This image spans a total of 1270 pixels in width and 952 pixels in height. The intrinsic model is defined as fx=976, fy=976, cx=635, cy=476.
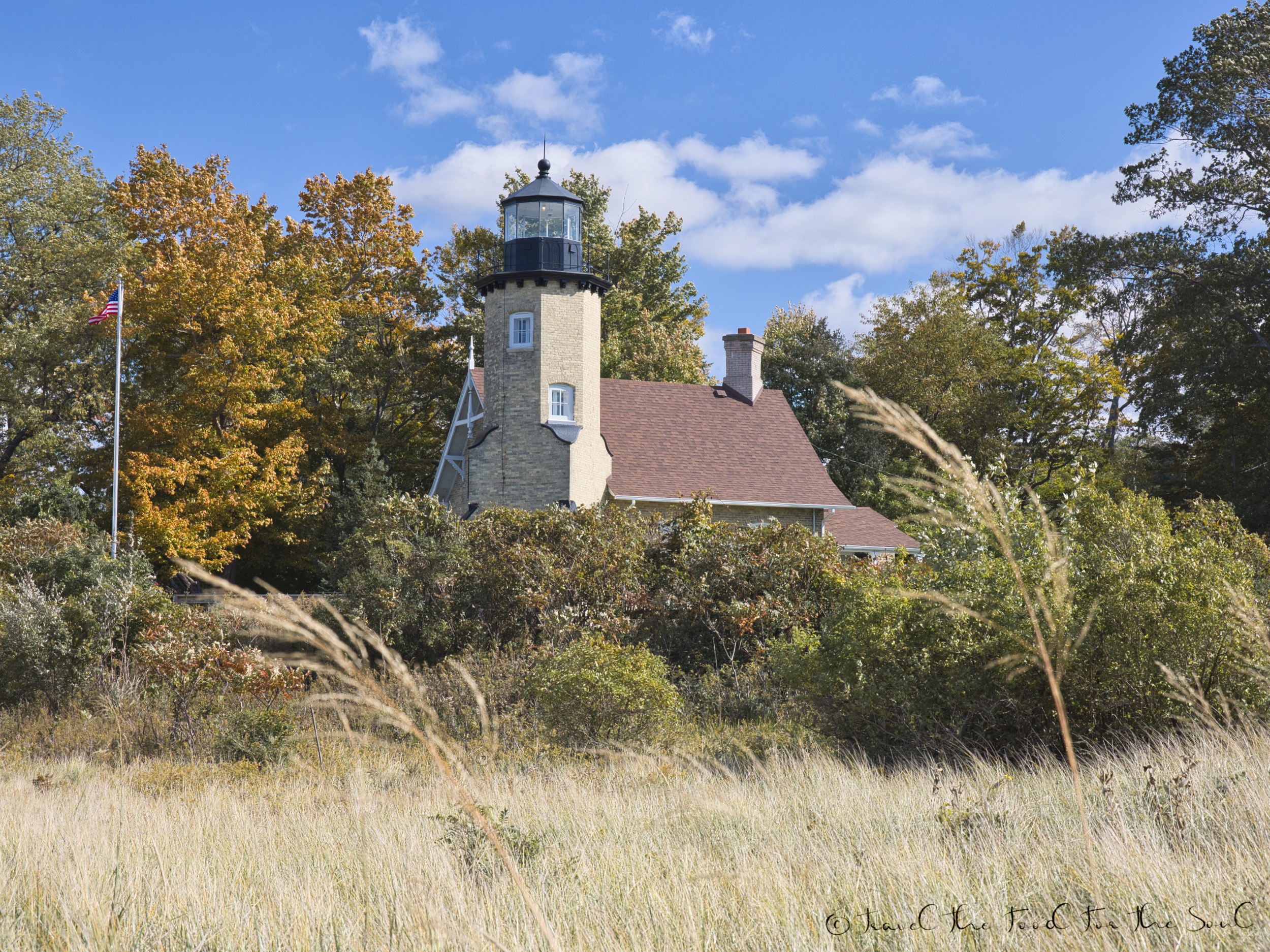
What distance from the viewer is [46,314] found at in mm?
26625

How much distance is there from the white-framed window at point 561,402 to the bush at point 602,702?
48.2 feet

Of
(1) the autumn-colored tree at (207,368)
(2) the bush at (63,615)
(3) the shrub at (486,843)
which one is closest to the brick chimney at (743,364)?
(1) the autumn-colored tree at (207,368)

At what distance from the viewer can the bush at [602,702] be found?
398 inches

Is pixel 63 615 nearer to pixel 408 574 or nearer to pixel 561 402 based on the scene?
pixel 408 574

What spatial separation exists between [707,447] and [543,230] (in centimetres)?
741

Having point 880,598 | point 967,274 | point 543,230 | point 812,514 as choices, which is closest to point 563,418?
point 543,230

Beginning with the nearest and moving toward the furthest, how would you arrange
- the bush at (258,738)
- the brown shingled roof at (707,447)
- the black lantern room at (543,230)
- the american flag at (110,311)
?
the bush at (258,738) → the american flag at (110,311) → the black lantern room at (543,230) → the brown shingled roof at (707,447)

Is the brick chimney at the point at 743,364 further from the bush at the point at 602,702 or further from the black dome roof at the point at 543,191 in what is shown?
the bush at the point at 602,702

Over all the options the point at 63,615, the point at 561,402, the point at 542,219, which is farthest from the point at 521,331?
the point at 63,615

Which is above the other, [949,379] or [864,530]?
[949,379]

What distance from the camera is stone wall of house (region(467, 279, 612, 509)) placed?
24.4 metres

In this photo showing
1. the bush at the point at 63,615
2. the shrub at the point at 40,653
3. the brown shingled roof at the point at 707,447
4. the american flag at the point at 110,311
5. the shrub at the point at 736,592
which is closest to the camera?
the shrub at the point at 40,653

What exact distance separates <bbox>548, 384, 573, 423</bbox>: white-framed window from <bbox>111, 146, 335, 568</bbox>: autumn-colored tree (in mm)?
7769

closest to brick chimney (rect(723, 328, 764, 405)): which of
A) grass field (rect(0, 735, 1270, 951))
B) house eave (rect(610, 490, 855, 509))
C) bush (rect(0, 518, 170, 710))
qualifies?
house eave (rect(610, 490, 855, 509))
